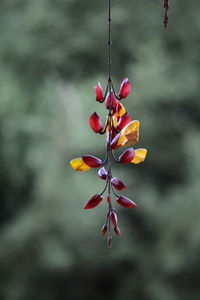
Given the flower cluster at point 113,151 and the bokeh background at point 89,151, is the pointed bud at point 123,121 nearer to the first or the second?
the flower cluster at point 113,151

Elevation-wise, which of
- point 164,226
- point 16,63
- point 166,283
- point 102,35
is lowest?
point 166,283

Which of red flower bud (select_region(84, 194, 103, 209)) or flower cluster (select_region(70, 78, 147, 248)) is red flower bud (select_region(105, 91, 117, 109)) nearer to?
flower cluster (select_region(70, 78, 147, 248))

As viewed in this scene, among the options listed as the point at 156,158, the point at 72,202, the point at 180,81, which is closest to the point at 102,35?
the point at 180,81

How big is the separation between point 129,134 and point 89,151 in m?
4.18

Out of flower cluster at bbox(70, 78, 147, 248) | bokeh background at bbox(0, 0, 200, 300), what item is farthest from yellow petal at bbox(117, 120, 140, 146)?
bokeh background at bbox(0, 0, 200, 300)

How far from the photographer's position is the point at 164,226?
182 inches

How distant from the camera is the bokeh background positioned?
4.44m

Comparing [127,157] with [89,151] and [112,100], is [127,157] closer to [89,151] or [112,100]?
[112,100]

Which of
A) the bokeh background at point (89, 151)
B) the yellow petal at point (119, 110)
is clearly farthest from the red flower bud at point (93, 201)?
the bokeh background at point (89, 151)

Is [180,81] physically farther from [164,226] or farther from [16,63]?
[16,63]

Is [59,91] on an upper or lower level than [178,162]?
upper

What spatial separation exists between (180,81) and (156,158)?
2.60 feet

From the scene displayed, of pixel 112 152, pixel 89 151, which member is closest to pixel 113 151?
pixel 112 152

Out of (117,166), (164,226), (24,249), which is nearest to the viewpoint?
(24,249)
